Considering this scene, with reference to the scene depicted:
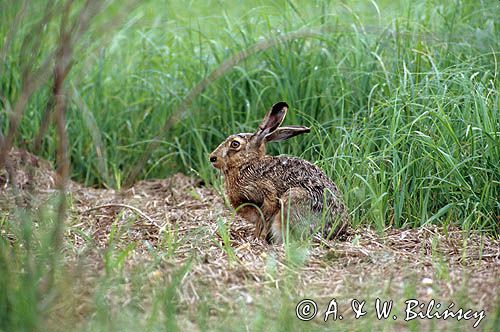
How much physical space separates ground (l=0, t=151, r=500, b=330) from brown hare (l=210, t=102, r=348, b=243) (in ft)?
0.49

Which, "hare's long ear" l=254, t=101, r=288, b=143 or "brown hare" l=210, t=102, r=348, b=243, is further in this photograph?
"hare's long ear" l=254, t=101, r=288, b=143

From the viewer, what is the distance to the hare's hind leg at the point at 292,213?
5113mm

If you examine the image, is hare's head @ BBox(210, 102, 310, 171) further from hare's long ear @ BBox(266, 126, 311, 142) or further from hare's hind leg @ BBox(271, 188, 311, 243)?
hare's hind leg @ BBox(271, 188, 311, 243)

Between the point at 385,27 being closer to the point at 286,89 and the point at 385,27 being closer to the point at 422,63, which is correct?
the point at 422,63

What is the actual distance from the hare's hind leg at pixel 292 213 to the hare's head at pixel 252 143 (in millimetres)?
613

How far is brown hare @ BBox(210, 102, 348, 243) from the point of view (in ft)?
16.8

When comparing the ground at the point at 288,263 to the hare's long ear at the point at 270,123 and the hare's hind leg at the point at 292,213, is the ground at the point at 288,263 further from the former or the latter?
the hare's long ear at the point at 270,123

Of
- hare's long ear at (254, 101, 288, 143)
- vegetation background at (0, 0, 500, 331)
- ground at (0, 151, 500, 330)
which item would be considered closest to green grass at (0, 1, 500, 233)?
vegetation background at (0, 0, 500, 331)

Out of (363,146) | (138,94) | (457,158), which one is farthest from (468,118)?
(138,94)

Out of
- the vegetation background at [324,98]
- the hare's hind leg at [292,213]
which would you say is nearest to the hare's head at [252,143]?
the vegetation background at [324,98]

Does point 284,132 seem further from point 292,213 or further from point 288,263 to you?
point 288,263

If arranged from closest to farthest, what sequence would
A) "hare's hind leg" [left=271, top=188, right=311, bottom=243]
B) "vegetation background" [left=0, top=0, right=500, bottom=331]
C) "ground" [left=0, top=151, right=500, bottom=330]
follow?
"ground" [left=0, top=151, right=500, bottom=330]
"hare's hind leg" [left=271, top=188, right=311, bottom=243]
"vegetation background" [left=0, top=0, right=500, bottom=331]

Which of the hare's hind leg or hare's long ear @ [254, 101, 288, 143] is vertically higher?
hare's long ear @ [254, 101, 288, 143]

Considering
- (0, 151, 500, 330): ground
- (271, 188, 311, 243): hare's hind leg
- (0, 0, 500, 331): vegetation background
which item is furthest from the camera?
(0, 0, 500, 331): vegetation background
